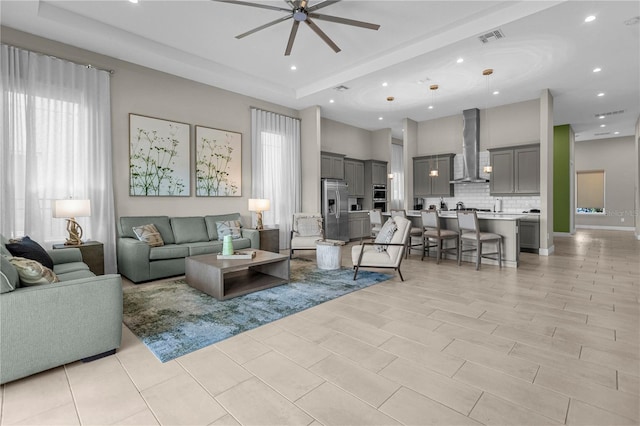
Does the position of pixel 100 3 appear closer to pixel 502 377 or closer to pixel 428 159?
pixel 502 377

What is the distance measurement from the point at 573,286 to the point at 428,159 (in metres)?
4.99

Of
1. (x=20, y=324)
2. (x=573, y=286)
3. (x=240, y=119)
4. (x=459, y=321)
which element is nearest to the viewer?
(x=20, y=324)

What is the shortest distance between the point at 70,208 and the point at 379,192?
7665 mm

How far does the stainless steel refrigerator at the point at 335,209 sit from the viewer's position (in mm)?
7754

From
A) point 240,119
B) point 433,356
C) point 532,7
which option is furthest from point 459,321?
point 240,119

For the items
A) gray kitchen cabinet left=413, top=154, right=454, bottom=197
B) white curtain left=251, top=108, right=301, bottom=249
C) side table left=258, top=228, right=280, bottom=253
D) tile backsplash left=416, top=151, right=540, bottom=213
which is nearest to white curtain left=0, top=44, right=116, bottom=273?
side table left=258, top=228, right=280, bottom=253

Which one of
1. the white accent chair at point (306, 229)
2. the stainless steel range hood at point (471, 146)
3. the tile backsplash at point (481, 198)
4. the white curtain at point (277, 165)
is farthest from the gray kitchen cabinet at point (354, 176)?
the white accent chair at point (306, 229)

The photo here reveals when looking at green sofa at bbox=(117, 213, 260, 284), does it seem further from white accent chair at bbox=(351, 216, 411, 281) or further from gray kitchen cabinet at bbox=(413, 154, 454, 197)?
gray kitchen cabinet at bbox=(413, 154, 454, 197)

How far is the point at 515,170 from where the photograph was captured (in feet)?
23.1

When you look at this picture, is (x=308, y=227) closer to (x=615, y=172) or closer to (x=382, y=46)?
(x=382, y=46)

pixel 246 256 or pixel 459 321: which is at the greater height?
pixel 246 256

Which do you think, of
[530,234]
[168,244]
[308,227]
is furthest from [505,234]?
[168,244]

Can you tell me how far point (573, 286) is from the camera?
407 centimetres

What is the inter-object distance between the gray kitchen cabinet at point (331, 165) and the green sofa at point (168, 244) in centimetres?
301
